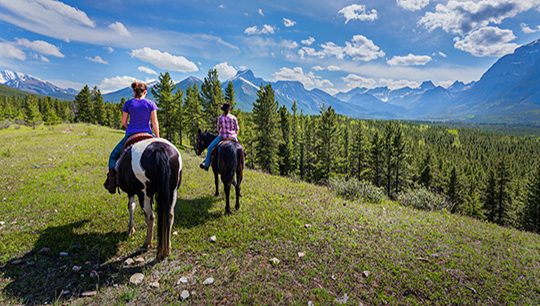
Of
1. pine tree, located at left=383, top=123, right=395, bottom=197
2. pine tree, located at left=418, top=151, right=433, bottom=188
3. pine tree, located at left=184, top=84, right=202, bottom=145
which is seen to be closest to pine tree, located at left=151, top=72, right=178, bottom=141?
pine tree, located at left=184, top=84, right=202, bottom=145

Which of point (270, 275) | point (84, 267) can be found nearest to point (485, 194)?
point (270, 275)

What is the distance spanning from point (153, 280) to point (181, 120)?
171 ft

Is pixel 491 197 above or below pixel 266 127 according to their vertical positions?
below

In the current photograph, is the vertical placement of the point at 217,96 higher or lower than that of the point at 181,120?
higher

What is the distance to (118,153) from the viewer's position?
23.5ft

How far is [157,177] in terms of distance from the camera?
18.5 ft

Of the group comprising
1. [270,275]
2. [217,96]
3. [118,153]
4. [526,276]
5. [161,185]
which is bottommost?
[526,276]

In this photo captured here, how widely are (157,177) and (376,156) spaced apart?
152 ft

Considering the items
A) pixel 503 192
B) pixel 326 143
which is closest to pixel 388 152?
pixel 326 143

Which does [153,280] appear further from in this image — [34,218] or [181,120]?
[181,120]

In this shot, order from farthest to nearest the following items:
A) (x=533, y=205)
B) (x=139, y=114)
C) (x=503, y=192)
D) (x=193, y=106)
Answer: (x=193, y=106), (x=503, y=192), (x=533, y=205), (x=139, y=114)

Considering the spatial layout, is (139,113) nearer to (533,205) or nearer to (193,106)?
(193,106)

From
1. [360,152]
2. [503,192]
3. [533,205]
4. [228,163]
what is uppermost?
[228,163]

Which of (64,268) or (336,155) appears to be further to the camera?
(336,155)
